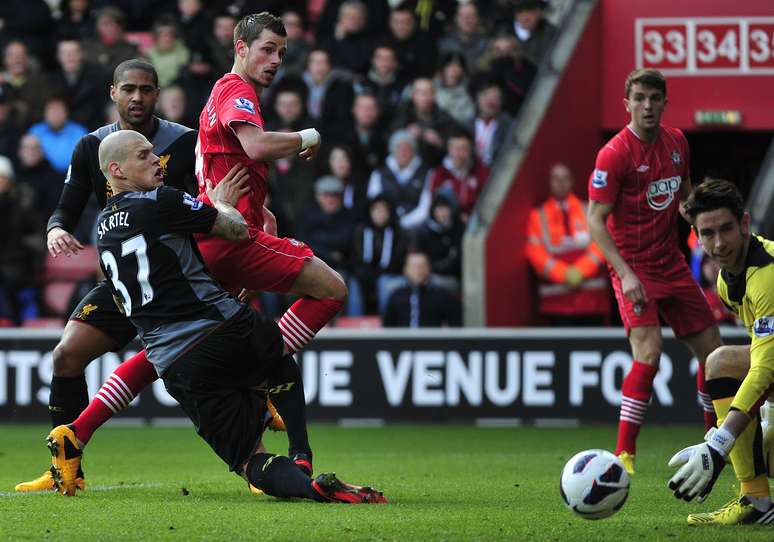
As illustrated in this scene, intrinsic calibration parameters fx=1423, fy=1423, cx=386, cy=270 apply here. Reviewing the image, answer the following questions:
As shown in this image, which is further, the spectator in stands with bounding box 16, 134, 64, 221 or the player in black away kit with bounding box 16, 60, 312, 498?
the spectator in stands with bounding box 16, 134, 64, 221

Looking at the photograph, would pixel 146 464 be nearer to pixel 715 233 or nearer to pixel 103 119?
pixel 715 233

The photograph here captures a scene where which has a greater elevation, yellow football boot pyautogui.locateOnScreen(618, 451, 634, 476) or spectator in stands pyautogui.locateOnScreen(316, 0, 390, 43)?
spectator in stands pyautogui.locateOnScreen(316, 0, 390, 43)

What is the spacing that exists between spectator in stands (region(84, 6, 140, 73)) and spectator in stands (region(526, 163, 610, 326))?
526 centimetres

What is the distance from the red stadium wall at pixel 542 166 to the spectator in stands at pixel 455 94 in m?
0.87

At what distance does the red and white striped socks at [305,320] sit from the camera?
23.3 feet

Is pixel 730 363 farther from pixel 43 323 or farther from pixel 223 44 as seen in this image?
pixel 223 44

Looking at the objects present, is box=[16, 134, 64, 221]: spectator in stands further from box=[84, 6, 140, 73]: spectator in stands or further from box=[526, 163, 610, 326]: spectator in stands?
box=[526, 163, 610, 326]: spectator in stands

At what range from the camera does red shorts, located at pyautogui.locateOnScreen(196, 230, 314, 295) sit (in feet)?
23.0

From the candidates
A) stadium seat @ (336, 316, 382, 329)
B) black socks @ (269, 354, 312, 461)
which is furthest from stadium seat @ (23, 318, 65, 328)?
black socks @ (269, 354, 312, 461)

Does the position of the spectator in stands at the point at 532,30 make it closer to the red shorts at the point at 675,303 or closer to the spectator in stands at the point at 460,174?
the spectator in stands at the point at 460,174

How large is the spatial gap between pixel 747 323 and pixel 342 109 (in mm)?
9755

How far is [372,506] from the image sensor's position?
252 inches

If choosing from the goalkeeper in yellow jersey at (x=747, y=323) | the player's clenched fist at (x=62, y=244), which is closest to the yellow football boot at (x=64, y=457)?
the player's clenched fist at (x=62, y=244)

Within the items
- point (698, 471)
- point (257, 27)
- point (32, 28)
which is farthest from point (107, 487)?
point (32, 28)
